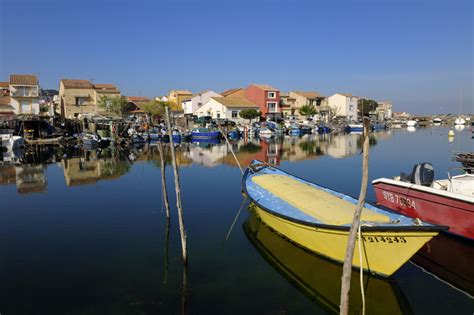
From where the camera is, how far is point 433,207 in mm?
11438

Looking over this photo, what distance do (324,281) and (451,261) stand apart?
399 centimetres

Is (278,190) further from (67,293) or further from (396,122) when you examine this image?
(396,122)

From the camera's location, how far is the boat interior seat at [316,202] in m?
9.24

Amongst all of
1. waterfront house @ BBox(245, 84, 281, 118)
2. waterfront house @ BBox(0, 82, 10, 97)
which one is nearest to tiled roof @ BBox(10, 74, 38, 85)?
waterfront house @ BBox(0, 82, 10, 97)

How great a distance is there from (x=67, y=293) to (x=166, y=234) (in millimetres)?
4379

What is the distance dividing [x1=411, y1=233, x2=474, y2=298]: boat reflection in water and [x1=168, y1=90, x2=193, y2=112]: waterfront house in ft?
249

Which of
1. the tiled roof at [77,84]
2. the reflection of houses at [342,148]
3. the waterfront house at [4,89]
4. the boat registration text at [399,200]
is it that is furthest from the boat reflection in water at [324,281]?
the waterfront house at [4,89]

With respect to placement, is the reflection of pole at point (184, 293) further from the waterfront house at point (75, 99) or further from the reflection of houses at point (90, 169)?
the waterfront house at point (75, 99)

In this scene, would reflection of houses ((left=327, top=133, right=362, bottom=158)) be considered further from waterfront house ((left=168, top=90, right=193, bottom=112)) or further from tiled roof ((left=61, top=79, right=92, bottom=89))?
tiled roof ((left=61, top=79, right=92, bottom=89))

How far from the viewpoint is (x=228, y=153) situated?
38.2 metres

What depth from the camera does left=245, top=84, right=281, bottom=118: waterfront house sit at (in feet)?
257

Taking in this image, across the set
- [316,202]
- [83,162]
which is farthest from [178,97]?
[316,202]

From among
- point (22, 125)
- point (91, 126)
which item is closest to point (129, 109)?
point (91, 126)

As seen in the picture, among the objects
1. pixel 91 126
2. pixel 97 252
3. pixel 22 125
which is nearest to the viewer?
pixel 97 252
